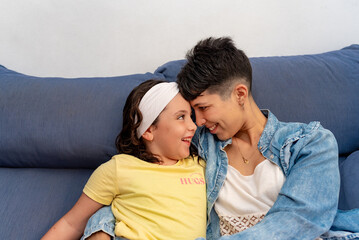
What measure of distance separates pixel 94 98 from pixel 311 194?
91 centimetres

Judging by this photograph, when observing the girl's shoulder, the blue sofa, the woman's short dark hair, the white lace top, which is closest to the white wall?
the blue sofa

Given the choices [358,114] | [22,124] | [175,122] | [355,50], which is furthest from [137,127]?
[355,50]

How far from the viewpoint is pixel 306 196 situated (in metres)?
1.09

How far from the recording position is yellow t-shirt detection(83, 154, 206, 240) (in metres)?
1.18

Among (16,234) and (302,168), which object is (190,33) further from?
(16,234)

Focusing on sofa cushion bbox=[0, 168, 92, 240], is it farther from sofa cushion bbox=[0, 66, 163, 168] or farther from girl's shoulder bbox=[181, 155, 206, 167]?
girl's shoulder bbox=[181, 155, 206, 167]

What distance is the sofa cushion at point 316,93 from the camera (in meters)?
1.46

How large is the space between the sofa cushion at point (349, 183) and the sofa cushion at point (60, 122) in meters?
0.89

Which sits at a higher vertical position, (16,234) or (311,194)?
(311,194)

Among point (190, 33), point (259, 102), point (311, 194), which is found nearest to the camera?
point (311, 194)

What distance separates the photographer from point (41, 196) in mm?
1498

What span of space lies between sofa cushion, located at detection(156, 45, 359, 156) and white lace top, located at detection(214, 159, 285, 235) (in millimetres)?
321

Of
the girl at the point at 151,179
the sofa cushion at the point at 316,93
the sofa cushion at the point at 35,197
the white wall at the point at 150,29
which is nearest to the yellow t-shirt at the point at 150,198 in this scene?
the girl at the point at 151,179

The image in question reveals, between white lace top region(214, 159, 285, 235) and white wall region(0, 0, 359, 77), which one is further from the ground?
white wall region(0, 0, 359, 77)
